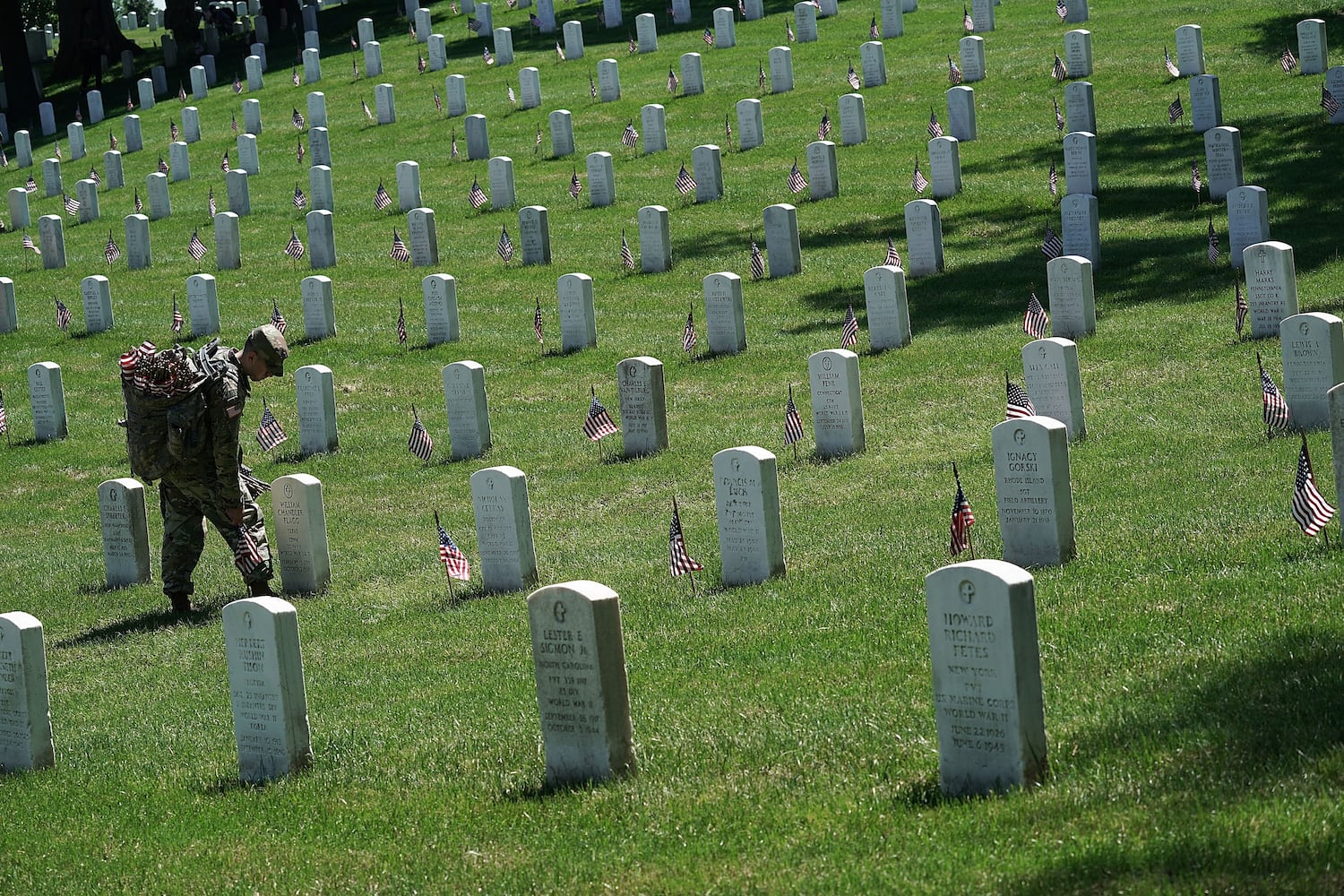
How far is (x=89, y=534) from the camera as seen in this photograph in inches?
669

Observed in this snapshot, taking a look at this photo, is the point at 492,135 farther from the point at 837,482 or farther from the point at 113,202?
the point at 837,482

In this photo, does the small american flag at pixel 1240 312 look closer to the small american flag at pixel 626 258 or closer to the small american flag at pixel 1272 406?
the small american flag at pixel 1272 406

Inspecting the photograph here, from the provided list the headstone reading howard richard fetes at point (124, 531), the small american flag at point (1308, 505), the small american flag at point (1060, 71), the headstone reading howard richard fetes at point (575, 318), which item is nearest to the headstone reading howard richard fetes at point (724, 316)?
the headstone reading howard richard fetes at point (575, 318)

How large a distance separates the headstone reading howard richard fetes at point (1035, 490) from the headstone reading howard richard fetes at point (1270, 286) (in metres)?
7.01

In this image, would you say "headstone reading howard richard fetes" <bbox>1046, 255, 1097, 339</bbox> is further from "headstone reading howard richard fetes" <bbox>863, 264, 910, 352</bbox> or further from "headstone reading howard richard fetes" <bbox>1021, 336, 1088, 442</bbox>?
"headstone reading howard richard fetes" <bbox>1021, 336, 1088, 442</bbox>

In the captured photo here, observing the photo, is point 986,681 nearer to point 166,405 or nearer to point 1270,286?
point 166,405

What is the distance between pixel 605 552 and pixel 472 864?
6.48m

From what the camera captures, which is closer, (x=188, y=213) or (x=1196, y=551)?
(x=1196, y=551)

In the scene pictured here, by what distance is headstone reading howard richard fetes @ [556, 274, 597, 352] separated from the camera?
70.2 ft

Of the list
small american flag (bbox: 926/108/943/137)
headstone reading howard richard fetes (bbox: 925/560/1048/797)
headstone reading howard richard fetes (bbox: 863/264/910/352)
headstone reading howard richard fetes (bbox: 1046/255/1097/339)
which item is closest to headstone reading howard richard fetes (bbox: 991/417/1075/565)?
headstone reading howard richard fetes (bbox: 925/560/1048/797)

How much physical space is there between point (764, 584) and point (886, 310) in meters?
8.40

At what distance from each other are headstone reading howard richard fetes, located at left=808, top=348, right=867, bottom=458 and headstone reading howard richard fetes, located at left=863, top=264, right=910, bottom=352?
3.71m

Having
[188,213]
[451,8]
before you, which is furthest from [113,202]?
[451,8]

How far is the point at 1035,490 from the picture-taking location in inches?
433
